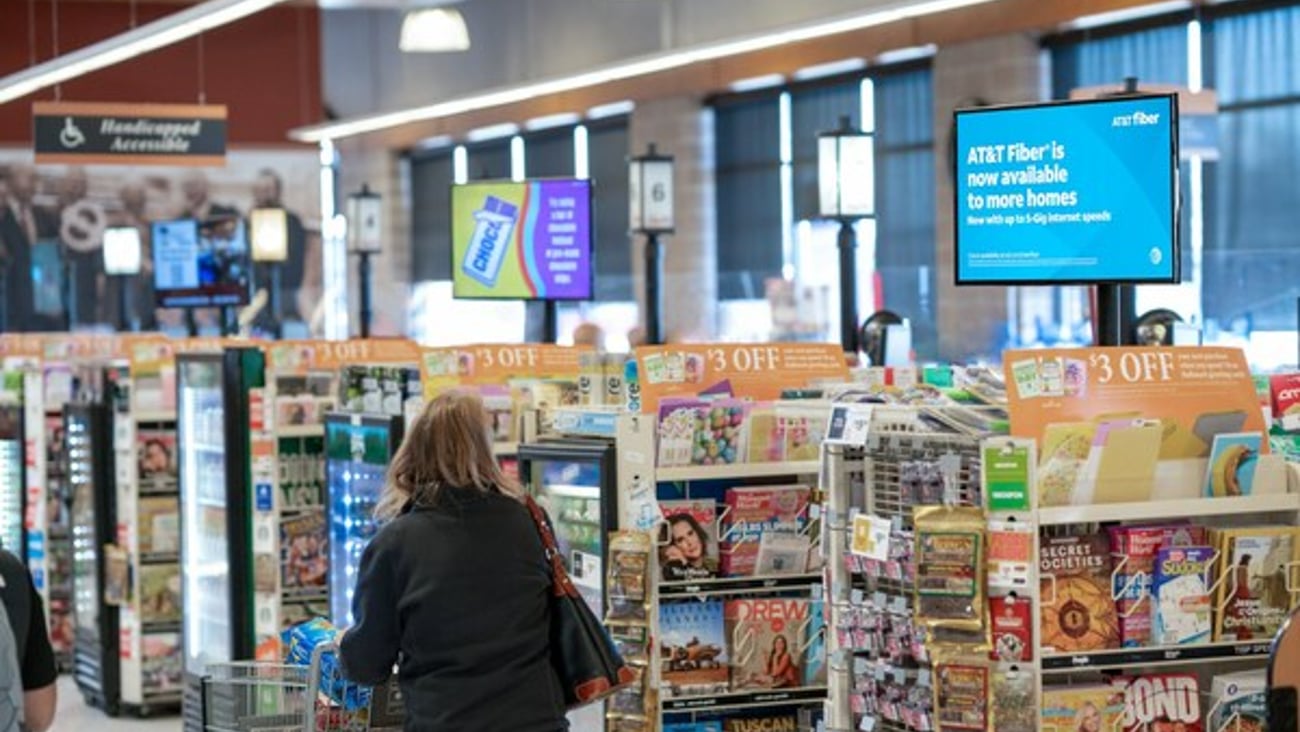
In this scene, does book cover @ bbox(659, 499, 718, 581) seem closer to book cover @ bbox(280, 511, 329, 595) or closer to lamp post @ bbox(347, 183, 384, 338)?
book cover @ bbox(280, 511, 329, 595)

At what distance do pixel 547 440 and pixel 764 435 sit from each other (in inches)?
27.5

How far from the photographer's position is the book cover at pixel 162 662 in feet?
36.8

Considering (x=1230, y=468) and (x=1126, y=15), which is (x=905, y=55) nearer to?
(x=1126, y=15)

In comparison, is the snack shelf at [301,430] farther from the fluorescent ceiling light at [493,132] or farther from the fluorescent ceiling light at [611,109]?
the fluorescent ceiling light at [493,132]

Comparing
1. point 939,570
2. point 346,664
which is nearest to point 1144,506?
point 939,570

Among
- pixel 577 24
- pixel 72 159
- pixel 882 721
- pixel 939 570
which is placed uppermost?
pixel 577 24

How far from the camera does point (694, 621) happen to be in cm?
697

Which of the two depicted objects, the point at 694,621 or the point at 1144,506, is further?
the point at 694,621

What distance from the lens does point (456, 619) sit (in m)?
5.06

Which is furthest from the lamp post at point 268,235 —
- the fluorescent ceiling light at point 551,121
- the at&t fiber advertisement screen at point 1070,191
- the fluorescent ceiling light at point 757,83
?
the at&t fiber advertisement screen at point 1070,191

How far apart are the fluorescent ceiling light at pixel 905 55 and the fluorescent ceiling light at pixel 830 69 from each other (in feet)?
0.91

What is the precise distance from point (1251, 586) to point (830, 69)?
12980 mm

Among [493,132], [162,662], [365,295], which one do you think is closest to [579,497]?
[162,662]

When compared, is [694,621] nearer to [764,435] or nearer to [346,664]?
[764,435]
